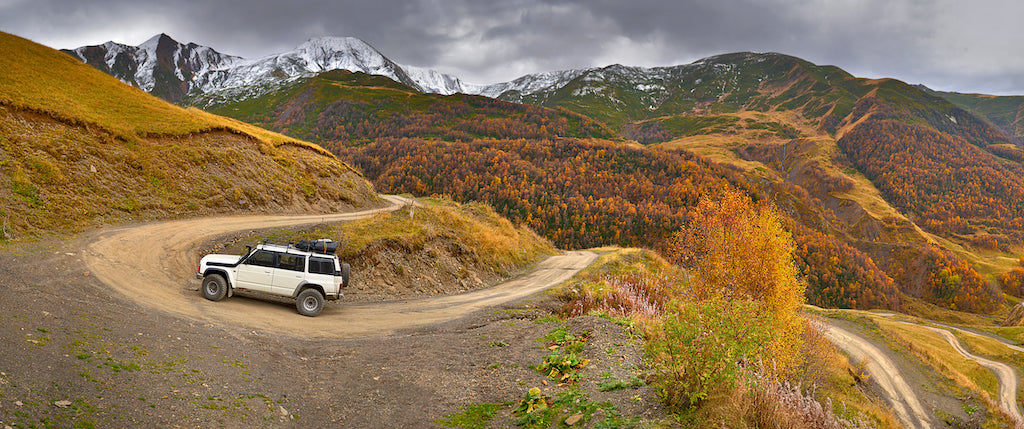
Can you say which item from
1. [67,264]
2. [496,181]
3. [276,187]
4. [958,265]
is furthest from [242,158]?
[958,265]

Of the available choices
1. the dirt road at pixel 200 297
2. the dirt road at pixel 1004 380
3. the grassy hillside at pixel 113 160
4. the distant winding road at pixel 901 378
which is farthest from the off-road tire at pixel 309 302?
the dirt road at pixel 1004 380

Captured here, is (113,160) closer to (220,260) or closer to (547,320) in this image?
(220,260)

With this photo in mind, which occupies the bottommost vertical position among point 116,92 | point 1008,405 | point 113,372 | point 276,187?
point 1008,405

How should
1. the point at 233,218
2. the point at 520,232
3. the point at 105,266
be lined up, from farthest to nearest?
1. the point at 520,232
2. the point at 233,218
3. the point at 105,266

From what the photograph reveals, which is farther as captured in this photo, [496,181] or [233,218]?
[496,181]

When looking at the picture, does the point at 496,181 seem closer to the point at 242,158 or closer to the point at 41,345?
the point at 242,158

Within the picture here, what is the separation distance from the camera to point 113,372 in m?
7.85

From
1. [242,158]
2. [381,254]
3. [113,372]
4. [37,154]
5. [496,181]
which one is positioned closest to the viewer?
[113,372]

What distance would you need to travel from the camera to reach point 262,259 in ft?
55.9

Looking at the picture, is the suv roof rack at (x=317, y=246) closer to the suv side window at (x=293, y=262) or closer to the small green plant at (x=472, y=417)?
the suv side window at (x=293, y=262)

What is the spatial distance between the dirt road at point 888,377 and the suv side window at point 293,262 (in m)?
49.1

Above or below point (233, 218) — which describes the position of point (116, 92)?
above

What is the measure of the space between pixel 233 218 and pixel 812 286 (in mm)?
163722

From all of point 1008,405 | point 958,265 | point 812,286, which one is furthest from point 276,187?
point 958,265
